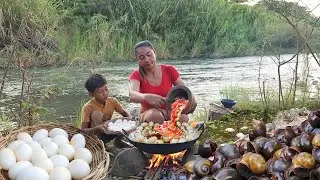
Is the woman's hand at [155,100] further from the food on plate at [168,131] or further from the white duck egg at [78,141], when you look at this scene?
the white duck egg at [78,141]

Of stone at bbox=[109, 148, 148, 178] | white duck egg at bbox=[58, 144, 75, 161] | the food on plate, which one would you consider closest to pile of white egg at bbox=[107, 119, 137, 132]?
the food on plate

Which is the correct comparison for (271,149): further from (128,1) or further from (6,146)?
(128,1)

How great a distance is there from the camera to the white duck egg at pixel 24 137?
7.78 feet

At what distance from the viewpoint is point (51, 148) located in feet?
7.55

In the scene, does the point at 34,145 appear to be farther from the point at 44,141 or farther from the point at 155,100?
the point at 155,100

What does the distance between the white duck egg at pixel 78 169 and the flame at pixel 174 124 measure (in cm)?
141

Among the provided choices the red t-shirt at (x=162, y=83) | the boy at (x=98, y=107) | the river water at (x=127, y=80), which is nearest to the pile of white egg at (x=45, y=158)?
the boy at (x=98, y=107)

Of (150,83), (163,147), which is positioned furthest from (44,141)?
(150,83)

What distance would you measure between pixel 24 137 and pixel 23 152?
22 centimetres

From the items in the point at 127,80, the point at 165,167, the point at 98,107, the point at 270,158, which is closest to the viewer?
the point at 270,158

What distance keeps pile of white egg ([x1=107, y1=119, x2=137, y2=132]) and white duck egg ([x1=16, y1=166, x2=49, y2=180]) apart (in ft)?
5.90

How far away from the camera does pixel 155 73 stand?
415cm

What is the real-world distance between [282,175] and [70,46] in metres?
12.2

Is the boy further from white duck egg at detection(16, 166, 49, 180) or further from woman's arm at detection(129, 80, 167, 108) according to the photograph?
white duck egg at detection(16, 166, 49, 180)
